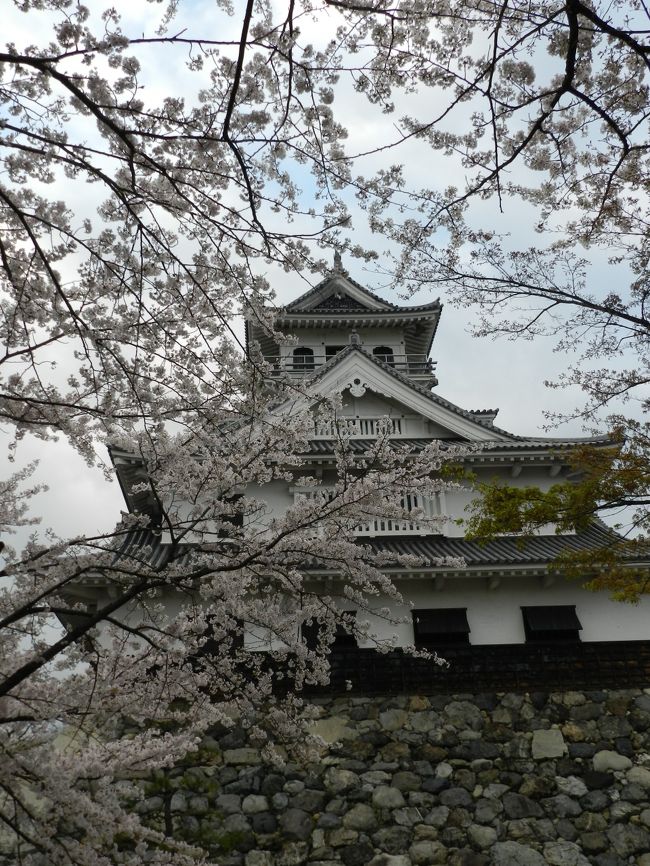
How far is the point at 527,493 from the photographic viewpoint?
759 cm

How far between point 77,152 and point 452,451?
3.30 meters

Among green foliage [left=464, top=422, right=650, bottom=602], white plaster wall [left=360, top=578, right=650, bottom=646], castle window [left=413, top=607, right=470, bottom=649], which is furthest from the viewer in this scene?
white plaster wall [left=360, top=578, right=650, bottom=646]

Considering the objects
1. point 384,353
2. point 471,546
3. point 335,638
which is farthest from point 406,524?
point 384,353

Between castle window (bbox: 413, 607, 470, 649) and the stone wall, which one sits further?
castle window (bbox: 413, 607, 470, 649)

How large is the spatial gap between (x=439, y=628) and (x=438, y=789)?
217 cm

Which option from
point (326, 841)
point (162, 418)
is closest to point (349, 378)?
point (326, 841)

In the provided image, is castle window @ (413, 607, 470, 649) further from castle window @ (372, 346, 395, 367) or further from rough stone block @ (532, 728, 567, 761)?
castle window @ (372, 346, 395, 367)

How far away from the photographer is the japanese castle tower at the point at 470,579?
9.85 metres

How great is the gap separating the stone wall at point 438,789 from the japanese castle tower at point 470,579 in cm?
46

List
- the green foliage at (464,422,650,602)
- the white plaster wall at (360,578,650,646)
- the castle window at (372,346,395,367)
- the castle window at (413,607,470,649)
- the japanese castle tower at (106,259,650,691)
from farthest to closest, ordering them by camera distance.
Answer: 1. the castle window at (372,346,395,367)
2. the white plaster wall at (360,578,650,646)
3. the castle window at (413,607,470,649)
4. the japanese castle tower at (106,259,650,691)
5. the green foliage at (464,422,650,602)

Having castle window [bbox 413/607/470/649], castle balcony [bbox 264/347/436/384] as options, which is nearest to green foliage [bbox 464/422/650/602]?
castle window [bbox 413/607/470/649]

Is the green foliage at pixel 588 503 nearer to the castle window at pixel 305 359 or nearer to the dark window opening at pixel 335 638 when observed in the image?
the dark window opening at pixel 335 638

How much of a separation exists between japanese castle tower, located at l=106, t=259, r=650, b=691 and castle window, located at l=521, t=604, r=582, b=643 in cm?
1

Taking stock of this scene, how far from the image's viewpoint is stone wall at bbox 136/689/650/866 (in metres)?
8.30
